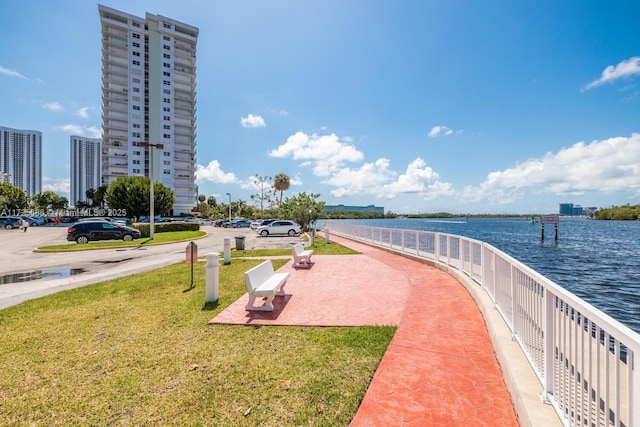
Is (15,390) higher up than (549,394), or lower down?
lower down

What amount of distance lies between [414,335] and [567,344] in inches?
85.4

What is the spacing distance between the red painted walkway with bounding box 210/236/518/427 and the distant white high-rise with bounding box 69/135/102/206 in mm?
204195

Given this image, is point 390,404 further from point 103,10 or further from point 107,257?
point 103,10

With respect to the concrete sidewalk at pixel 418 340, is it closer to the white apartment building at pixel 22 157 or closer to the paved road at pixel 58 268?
the paved road at pixel 58 268

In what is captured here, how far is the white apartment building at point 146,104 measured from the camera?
7706 centimetres

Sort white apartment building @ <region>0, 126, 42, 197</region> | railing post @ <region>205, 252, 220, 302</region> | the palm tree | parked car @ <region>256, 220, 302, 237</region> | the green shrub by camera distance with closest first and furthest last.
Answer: railing post @ <region>205, 252, 220, 302</region> → the green shrub → parked car @ <region>256, 220, 302, 237</region> → the palm tree → white apartment building @ <region>0, 126, 42, 197</region>

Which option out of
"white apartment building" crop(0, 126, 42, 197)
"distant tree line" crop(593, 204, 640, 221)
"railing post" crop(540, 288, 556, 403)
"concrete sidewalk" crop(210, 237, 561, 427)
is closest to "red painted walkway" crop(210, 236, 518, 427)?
"concrete sidewalk" crop(210, 237, 561, 427)

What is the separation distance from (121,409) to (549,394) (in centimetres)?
438

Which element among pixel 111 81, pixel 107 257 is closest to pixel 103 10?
pixel 111 81

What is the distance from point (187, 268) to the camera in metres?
11.2

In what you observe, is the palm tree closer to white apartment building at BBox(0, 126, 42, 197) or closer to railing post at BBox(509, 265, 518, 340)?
railing post at BBox(509, 265, 518, 340)

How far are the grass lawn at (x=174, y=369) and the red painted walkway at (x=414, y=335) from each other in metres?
0.33

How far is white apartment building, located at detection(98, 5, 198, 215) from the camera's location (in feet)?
253

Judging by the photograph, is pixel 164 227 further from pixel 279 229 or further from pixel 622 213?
pixel 622 213
